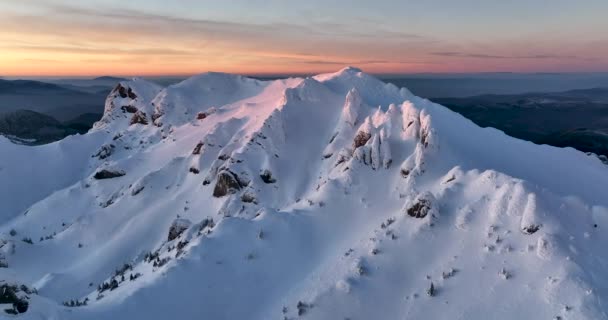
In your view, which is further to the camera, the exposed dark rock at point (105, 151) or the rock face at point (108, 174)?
the exposed dark rock at point (105, 151)

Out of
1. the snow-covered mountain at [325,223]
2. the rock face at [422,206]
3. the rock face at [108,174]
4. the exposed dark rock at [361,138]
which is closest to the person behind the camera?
the snow-covered mountain at [325,223]

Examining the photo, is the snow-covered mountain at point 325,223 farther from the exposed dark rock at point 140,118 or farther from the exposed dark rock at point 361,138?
the exposed dark rock at point 140,118

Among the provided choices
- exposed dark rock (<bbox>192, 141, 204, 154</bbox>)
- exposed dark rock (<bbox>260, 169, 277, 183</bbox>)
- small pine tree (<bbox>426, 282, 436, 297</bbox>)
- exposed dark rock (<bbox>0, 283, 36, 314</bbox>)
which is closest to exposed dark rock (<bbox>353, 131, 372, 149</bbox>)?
exposed dark rock (<bbox>260, 169, 277, 183</bbox>)

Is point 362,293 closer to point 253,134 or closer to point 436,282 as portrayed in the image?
point 436,282

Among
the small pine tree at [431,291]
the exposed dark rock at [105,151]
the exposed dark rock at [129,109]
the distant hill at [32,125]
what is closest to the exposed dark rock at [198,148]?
the exposed dark rock at [105,151]

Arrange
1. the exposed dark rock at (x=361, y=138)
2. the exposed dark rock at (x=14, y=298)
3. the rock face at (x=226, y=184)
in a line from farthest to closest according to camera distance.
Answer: the rock face at (x=226, y=184) < the exposed dark rock at (x=361, y=138) < the exposed dark rock at (x=14, y=298)

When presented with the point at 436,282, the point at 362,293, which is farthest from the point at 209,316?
the point at 436,282

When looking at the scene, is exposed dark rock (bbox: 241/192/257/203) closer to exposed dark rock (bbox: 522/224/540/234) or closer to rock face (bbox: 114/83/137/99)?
exposed dark rock (bbox: 522/224/540/234)

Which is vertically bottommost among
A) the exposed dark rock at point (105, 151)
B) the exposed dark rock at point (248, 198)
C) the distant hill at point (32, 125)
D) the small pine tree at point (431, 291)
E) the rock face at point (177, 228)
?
the distant hill at point (32, 125)
